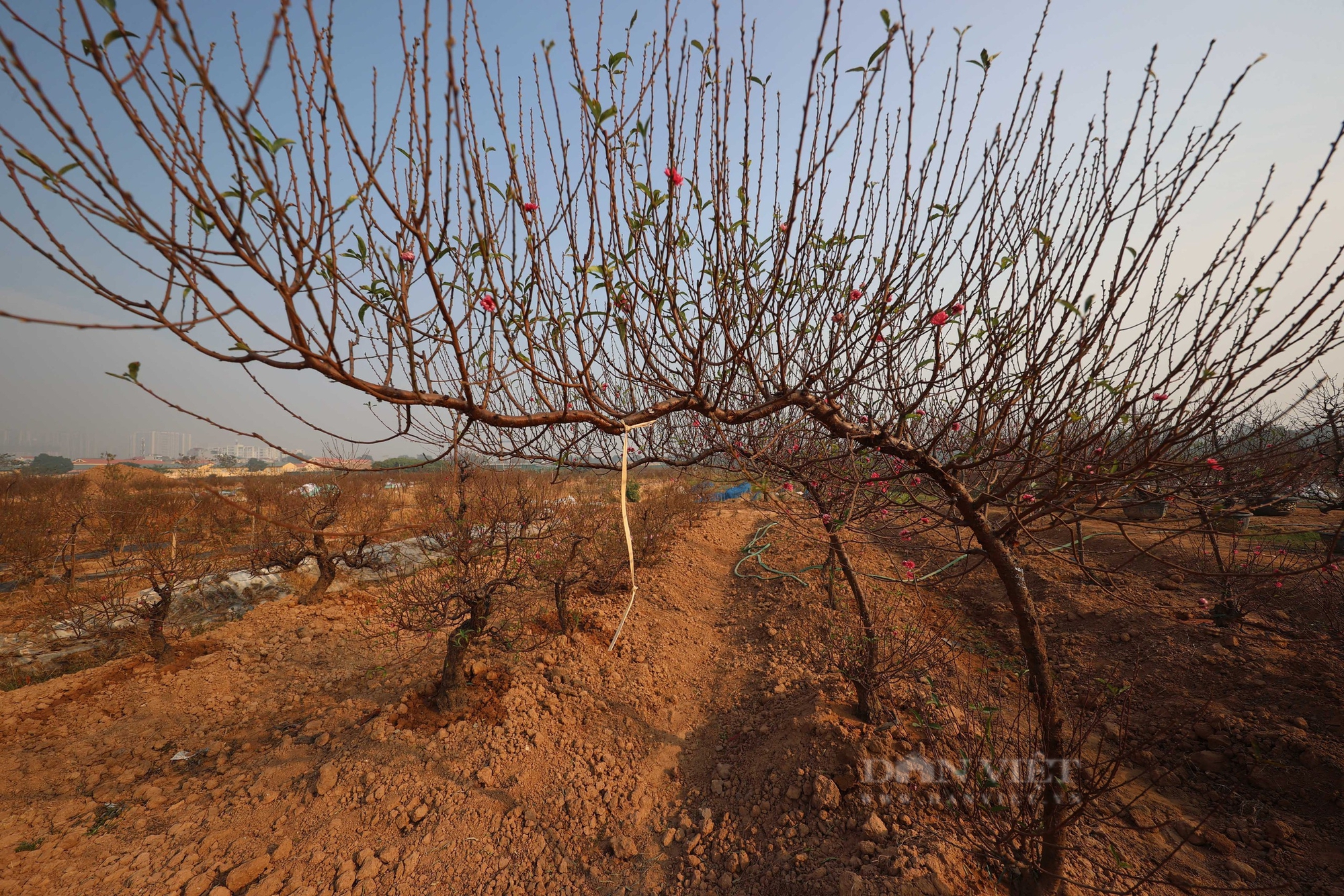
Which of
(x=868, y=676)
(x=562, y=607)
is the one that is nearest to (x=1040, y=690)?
(x=868, y=676)

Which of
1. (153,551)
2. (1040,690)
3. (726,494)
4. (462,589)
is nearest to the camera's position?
(1040,690)

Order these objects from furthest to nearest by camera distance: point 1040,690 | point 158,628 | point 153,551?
point 153,551 → point 158,628 → point 1040,690

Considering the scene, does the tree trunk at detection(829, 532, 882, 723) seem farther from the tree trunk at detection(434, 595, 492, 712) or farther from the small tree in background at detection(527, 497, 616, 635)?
the tree trunk at detection(434, 595, 492, 712)

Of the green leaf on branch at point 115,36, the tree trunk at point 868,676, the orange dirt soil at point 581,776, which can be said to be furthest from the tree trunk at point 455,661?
the green leaf on branch at point 115,36

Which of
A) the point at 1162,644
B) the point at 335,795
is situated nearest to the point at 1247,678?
the point at 1162,644

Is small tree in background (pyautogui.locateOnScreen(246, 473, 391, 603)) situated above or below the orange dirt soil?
above

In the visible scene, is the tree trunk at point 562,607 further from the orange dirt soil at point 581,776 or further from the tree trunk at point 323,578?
the tree trunk at point 323,578

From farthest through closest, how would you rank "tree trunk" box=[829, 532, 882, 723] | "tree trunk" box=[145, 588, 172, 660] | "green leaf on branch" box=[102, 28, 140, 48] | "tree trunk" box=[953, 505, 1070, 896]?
1. "tree trunk" box=[145, 588, 172, 660]
2. "tree trunk" box=[829, 532, 882, 723]
3. "tree trunk" box=[953, 505, 1070, 896]
4. "green leaf on branch" box=[102, 28, 140, 48]

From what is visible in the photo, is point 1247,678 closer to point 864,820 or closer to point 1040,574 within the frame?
point 1040,574

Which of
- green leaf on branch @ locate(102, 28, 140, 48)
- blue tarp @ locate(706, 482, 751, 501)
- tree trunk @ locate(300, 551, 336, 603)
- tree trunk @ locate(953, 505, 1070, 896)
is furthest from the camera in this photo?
blue tarp @ locate(706, 482, 751, 501)

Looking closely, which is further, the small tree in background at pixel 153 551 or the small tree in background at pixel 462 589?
the small tree in background at pixel 153 551

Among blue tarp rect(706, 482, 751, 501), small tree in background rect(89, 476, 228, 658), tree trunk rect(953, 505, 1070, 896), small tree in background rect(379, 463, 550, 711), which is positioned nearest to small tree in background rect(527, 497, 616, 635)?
small tree in background rect(379, 463, 550, 711)

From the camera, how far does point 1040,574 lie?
628 centimetres

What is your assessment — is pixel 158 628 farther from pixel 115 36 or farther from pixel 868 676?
pixel 868 676
